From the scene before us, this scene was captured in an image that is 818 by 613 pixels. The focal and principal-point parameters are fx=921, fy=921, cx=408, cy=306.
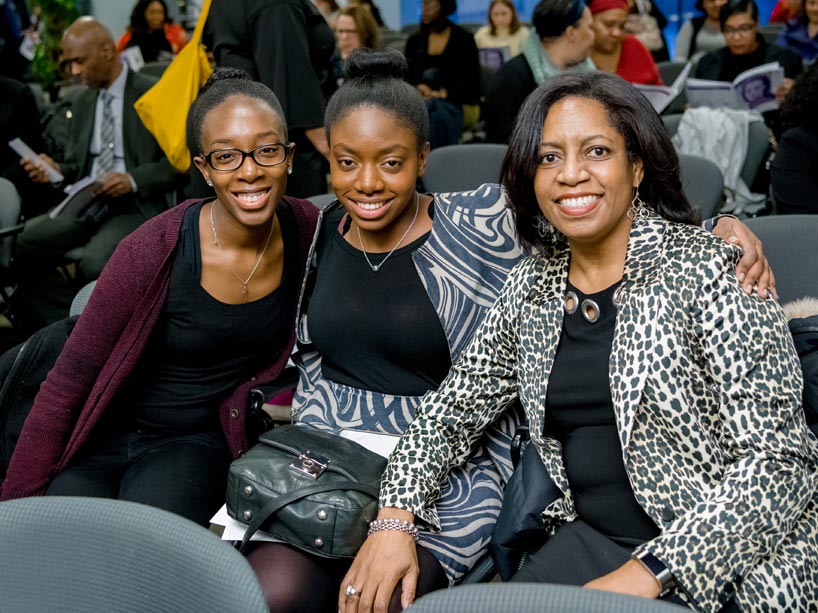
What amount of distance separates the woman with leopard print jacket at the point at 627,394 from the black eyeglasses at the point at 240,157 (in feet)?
1.97

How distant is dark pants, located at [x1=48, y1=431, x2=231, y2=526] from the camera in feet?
6.71

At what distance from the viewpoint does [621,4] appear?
14.8ft

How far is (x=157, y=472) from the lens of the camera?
6.91ft

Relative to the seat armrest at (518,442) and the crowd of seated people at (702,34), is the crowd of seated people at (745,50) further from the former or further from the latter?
the seat armrest at (518,442)

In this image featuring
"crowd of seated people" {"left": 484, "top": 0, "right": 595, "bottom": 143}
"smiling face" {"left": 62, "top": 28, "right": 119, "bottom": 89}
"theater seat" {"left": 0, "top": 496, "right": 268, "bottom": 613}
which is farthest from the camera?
"smiling face" {"left": 62, "top": 28, "right": 119, "bottom": 89}

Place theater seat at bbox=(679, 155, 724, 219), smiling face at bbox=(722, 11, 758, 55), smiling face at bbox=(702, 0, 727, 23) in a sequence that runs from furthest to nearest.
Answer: smiling face at bbox=(702, 0, 727, 23)
smiling face at bbox=(722, 11, 758, 55)
theater seat at bbox=(679, 155, 724, 219)

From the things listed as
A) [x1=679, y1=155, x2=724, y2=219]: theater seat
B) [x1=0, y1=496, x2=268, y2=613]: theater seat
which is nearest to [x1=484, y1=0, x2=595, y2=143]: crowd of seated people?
[x1=679, y1=155, x2=724, y2=219]: theater seat

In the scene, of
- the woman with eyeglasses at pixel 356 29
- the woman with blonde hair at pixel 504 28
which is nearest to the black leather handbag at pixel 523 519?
the woman with eyeglasses at pixel 356 29

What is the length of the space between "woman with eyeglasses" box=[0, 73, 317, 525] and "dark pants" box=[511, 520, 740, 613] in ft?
2.50

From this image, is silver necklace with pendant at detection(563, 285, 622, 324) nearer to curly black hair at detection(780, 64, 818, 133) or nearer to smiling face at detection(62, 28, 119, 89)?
curly black hair at detection(780, 64, 818, 133)

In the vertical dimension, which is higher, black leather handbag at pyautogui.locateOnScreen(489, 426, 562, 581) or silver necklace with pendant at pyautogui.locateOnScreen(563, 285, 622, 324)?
silver necklace with pendant at pyautogui.locateOnScreen(563, 285, 622, 324)

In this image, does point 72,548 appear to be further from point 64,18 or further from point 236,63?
point 64,18

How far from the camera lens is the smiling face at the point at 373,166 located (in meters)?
2.02

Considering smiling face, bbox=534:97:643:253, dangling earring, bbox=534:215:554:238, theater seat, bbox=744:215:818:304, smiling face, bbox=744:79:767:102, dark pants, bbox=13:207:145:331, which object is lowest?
dark pants, bbox=13:207:145:331
